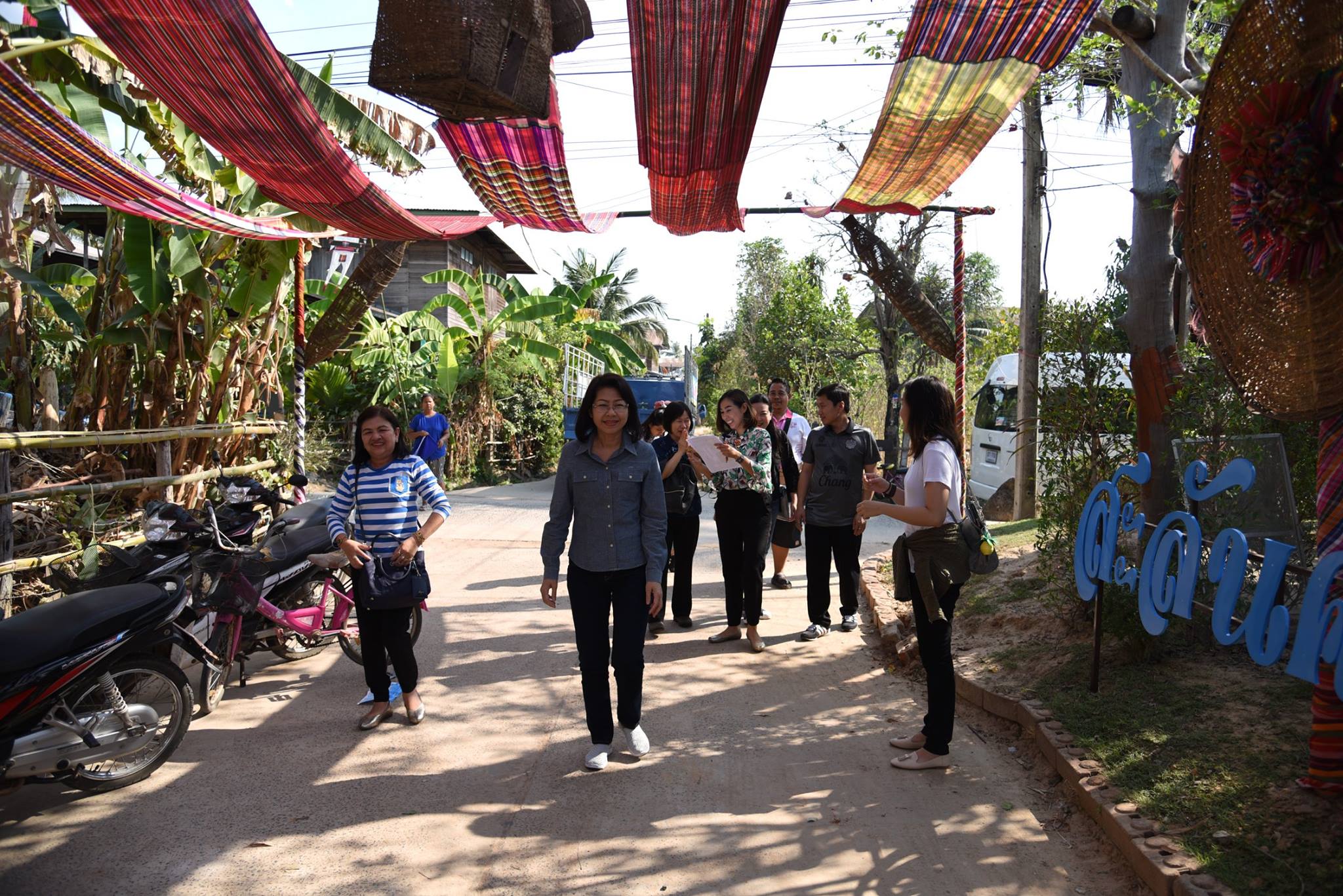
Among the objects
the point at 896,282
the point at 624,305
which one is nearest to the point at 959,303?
the point at 896,282

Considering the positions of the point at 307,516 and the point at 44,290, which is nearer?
the point at 307,516

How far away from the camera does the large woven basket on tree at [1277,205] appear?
2.89 meters

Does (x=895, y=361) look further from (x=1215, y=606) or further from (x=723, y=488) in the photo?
(x=1215, y=606)

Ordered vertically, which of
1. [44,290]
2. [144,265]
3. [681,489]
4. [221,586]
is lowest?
[221,586]

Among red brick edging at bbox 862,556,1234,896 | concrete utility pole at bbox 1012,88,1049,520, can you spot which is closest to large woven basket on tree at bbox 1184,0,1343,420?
red brick edging at bbox 862,556,1234,896

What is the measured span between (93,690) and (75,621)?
0.32 m

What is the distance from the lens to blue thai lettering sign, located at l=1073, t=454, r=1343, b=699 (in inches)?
115

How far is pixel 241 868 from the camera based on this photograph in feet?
11.4

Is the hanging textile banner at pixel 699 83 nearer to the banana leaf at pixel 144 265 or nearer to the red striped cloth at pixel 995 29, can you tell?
the red striped cloth at pixel 995 29

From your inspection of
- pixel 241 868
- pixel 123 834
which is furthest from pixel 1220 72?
pixel 123 834

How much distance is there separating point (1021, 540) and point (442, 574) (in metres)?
5.86

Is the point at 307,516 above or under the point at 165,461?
under

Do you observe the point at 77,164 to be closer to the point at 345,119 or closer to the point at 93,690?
the point at 93,690

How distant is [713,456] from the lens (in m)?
6.66
